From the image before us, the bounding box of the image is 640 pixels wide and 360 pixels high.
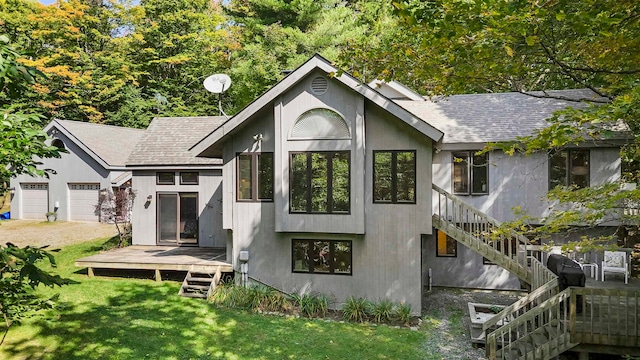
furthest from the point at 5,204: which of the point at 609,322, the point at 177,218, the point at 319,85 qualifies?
the point at 609,322

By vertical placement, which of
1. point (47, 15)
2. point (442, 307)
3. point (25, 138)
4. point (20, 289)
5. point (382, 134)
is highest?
point (47, 15)

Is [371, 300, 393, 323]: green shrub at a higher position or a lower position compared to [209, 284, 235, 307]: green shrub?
lower

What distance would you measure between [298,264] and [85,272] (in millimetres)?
7361

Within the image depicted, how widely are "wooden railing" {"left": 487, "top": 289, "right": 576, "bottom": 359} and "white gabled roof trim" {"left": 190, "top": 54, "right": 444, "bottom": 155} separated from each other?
4.48 m

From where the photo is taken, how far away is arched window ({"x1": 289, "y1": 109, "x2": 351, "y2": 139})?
36.4 ft

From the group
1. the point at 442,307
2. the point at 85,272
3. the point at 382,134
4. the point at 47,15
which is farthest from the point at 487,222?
the point at 47,15

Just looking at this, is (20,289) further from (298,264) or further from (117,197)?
(117,197)

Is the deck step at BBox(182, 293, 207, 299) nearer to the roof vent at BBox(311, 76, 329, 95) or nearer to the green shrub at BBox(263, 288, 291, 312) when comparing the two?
the green shrub at BBox(263, 288, 291, 312)

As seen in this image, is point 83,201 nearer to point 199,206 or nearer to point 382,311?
point 199,206

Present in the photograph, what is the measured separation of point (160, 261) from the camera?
41.4ft

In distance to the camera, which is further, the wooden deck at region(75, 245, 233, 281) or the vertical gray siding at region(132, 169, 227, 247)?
the vertical gray siding at region(132, 169, 227, 247)

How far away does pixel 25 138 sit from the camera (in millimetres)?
4676

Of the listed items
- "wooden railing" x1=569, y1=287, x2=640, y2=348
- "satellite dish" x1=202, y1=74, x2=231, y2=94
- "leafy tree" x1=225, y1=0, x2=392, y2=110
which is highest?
"leafy tree" x1=225, y1=0, x2=392, y2=110

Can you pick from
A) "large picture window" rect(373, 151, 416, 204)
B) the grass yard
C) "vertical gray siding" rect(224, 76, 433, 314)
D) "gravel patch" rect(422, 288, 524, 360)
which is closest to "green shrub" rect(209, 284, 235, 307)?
"vertical gray siding" rect(224, 76, 433, 314)
